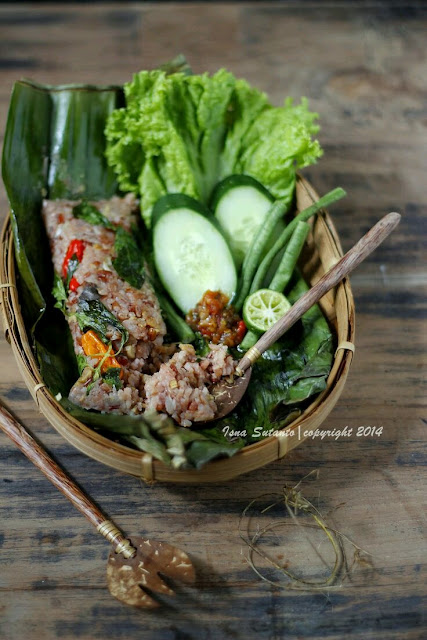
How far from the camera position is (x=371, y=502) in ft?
10.3

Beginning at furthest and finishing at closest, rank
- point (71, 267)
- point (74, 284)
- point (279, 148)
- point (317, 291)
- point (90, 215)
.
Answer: point (279, 148) → point (90, 215) → point (71, 267) → point (74, 284) → point (317, 291)

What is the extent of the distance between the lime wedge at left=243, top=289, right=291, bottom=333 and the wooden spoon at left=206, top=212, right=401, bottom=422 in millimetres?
172

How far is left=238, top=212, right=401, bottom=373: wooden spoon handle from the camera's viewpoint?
123 inches

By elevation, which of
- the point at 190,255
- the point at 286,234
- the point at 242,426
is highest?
the point at 286,234

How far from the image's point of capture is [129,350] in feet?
10.3

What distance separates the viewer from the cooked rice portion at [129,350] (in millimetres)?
2932

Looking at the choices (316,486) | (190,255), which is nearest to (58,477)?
(316,486)

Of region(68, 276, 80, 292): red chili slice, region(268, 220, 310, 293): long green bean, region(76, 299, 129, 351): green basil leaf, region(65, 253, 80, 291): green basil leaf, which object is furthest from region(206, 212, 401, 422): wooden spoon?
region(65, 253, 80, 291): green basil leaf

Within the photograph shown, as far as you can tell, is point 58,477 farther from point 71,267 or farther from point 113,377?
point 71,267

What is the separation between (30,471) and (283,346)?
1.45 metres

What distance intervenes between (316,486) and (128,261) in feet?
5.12

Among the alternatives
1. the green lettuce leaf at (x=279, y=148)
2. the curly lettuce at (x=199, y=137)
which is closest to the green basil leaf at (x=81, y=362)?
the curly lettuce at (x=199, y=137)

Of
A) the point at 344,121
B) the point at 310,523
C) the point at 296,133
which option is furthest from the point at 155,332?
the point at 344,121

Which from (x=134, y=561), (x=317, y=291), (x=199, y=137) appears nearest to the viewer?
(x=134, y=561)
